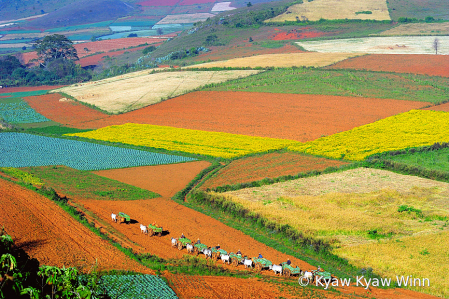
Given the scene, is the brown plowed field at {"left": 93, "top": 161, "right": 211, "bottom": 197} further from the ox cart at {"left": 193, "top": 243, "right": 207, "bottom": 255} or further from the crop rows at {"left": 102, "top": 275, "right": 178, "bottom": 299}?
the crop rows at {"left": 102, "top": 275, "right": 178, "bottom": 299}

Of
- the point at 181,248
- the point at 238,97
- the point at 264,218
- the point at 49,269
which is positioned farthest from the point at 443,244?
the point at 238,97

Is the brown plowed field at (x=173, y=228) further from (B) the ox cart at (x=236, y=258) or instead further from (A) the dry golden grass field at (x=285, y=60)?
(A) the dry golden grass field at (x=285, y=60)

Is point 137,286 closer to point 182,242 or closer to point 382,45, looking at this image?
point 182,242

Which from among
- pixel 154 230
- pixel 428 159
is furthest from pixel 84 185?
pixel 428 159

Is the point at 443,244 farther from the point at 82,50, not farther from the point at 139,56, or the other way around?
the point at 82,50

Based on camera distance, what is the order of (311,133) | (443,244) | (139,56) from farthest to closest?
(139,56), (311,133), (443,244)

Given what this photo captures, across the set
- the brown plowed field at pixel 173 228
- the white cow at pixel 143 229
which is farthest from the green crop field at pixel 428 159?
the white cow at pixel 143 229
